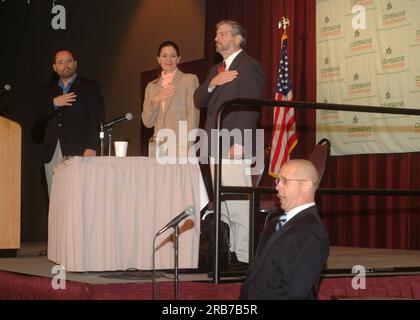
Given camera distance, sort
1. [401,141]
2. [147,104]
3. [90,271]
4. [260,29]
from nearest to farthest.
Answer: [90,271], [147,104], [401,141], [260,29]

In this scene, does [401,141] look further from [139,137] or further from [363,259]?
[139,137]

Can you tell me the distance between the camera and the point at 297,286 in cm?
361

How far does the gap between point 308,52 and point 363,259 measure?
10.5ft

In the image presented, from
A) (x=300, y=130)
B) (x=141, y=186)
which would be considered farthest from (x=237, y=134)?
(x=300, y=130)

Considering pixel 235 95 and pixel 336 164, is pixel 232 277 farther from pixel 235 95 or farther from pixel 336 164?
pixel 336 164

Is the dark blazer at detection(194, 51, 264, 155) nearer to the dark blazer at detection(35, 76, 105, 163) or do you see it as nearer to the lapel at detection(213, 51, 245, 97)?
the lapel at detection(213, 51, 245, 97)

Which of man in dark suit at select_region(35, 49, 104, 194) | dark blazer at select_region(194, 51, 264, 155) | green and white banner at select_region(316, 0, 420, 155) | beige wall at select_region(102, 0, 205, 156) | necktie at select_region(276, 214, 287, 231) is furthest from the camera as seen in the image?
beige wall at select_region(102, 0, 205, 156)

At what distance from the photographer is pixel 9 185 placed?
7039 mm

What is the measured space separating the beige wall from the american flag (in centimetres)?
232

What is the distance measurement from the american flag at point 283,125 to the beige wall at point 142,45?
2.32 metres

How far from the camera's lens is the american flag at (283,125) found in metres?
8.62

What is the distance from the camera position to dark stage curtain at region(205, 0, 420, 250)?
27.2 feet

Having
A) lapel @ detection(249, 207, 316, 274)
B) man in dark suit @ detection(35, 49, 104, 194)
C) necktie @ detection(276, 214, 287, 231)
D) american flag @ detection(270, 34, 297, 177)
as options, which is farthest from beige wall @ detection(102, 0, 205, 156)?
lapel @ detection(249, 207, 316, 274)

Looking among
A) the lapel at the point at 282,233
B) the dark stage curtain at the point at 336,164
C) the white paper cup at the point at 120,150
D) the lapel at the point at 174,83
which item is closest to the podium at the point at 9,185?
the lapel at the point at 174,83
